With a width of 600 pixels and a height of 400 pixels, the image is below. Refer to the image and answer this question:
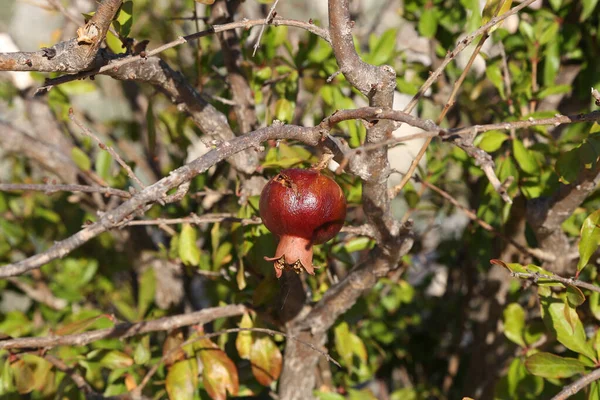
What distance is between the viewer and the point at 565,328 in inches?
38.3

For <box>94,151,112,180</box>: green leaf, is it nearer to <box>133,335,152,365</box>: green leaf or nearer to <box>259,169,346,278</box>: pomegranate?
<box>133,335,152,365</box>: green leaf

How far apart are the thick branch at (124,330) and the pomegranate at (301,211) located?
44 centimetres

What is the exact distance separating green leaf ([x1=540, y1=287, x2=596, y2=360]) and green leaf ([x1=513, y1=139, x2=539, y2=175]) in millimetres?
304

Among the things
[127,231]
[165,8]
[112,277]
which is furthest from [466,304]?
[165,8]

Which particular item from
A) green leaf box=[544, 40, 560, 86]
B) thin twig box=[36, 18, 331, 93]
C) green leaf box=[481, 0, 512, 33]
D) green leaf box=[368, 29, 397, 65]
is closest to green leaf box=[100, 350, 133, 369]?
thin twig box=[36, 18, 331, 93]

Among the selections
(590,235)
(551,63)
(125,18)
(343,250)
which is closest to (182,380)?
(343,250)

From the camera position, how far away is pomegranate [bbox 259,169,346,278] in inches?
29.7

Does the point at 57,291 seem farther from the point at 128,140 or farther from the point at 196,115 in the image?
the point at 196,115

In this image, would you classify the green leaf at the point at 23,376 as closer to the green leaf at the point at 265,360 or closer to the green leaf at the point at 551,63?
the green leaf at the point at 265,360

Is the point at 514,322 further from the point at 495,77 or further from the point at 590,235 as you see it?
the point at 495,77

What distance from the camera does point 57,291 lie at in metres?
1.65

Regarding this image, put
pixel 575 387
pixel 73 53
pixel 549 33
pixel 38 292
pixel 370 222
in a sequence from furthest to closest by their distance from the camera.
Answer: pixel 38 292 → pixel 549 33 → pixel 370 222 → pixel 575 387 → pixel 73 53

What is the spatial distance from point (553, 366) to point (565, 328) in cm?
8

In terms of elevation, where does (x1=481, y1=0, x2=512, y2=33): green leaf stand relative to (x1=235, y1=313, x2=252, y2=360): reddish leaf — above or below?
above
